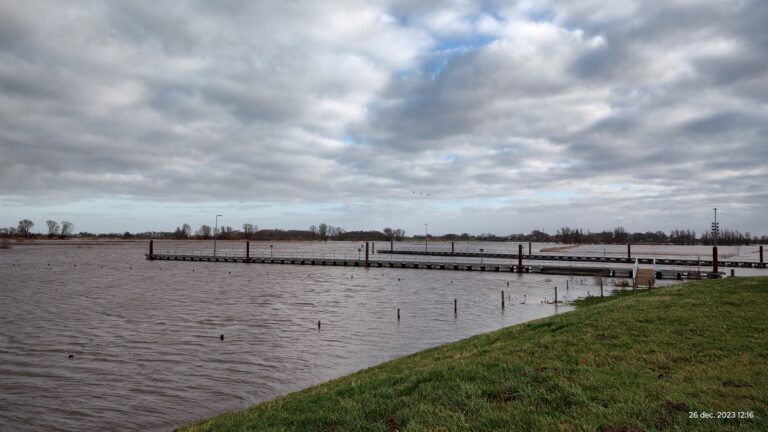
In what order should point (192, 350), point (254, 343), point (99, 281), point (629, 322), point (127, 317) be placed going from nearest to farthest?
point (629, 322) < point (192, 350) < point (254, 343) < point (127, 317) < point (99, 281)

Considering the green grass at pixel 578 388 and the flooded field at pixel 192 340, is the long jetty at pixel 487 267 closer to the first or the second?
the flooded field at pixel 192 340

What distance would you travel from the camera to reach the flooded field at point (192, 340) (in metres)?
14.8

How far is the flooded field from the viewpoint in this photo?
582 inches

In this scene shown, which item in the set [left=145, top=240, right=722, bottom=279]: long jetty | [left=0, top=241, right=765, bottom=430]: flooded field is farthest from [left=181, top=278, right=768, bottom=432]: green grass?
[left=145, top=240, right=722, bottom=279]: long jetty

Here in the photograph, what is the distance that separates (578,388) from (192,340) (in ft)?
67.2

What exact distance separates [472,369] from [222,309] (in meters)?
28.2

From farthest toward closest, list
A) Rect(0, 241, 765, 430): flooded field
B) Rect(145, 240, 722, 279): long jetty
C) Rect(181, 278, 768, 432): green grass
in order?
1. Rect(145, 240, 722, 279): long jetty
2. Rect(0, 241, 765, 430): flooded field
3. Rect(181, 278, 768, 432): green grass

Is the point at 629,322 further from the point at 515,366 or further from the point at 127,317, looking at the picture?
the point at 127,317

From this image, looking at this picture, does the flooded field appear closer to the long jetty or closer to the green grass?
the green grass

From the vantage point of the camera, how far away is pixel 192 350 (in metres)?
21.5

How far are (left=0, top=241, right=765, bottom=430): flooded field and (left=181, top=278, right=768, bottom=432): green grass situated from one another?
19.8ft

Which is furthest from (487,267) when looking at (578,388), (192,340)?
(578,388)

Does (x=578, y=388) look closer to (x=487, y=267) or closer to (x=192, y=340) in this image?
(x=192, y=340)

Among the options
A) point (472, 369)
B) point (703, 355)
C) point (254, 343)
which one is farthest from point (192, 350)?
point (703, 355)
